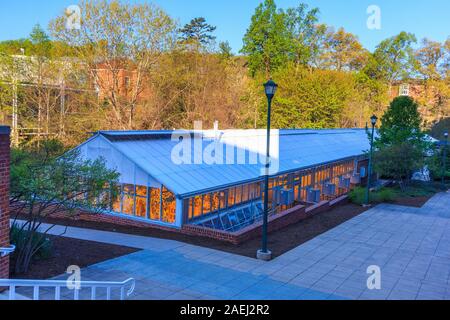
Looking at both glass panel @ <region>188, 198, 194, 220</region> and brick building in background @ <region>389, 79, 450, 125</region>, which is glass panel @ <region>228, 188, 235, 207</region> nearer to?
glass panel @ <region>188, 198, 194, 220</region>

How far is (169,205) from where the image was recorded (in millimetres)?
15016

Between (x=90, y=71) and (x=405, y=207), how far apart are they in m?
25.8

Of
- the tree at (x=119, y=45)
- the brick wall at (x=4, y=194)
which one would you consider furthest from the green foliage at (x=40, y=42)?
the brick wall at (x=4, y=194)

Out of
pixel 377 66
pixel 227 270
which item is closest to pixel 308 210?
pixel 227 270

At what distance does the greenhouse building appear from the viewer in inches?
597

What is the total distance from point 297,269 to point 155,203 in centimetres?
640

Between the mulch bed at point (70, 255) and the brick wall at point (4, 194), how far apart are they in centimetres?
115

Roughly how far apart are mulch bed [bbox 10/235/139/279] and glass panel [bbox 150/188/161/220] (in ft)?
9.73

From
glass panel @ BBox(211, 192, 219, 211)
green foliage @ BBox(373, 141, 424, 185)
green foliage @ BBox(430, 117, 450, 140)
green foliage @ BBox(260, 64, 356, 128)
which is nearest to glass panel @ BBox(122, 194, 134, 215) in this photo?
glass panel @ BBox(211, 192, 219, 211)

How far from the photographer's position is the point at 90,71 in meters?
32.9

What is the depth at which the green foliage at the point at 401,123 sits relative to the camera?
2894 cm

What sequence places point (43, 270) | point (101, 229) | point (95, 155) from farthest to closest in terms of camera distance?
1. point (95, 155)
2. point (101, 229)
3. point (43, 270)

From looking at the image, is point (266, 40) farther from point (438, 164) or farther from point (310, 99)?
point (438, 164)
